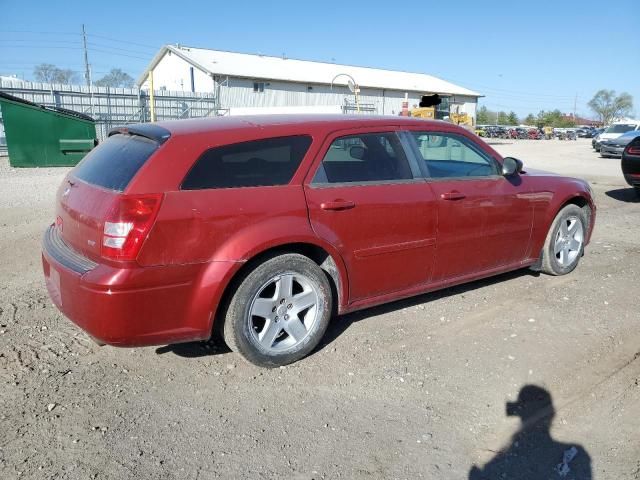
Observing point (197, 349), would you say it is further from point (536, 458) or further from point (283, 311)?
point (536, 458)

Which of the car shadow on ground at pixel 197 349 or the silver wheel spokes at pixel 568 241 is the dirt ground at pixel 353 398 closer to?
the car shadow on ground at pixel 197 349

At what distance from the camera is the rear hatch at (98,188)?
314 centimetres

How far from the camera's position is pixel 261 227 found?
11.1ft

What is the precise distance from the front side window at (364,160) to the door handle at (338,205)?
157mm

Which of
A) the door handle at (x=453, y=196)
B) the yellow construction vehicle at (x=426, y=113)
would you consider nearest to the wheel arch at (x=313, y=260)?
the door handle at (x=453, y=196)

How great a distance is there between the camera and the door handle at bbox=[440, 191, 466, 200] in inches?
167

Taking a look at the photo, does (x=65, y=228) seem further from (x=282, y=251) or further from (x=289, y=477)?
(x=289, y=477)

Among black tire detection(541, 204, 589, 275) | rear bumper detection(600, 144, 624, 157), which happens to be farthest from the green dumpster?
rear bumper detection(600, 144, 624, 157)

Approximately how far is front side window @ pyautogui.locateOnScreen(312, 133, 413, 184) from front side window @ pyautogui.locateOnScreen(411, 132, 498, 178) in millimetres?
391

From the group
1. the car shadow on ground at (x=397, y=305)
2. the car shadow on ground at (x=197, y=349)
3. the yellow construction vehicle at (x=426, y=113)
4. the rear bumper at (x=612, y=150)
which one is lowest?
the car shadow on ground at (x=197, y=349)

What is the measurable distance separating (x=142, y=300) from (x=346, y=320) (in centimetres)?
182

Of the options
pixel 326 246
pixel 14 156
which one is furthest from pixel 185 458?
pixel 14 156

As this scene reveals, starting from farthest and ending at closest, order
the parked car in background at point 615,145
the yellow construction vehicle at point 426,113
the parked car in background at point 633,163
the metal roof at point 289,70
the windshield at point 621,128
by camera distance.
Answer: the metal roof at point 289,70, the windshield at point 621,128, the yellow construction vehicle at point 426,113, the parked car in background at point 615,145, the parked car in background at point 633,163

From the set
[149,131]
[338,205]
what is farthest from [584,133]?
[149,131]
